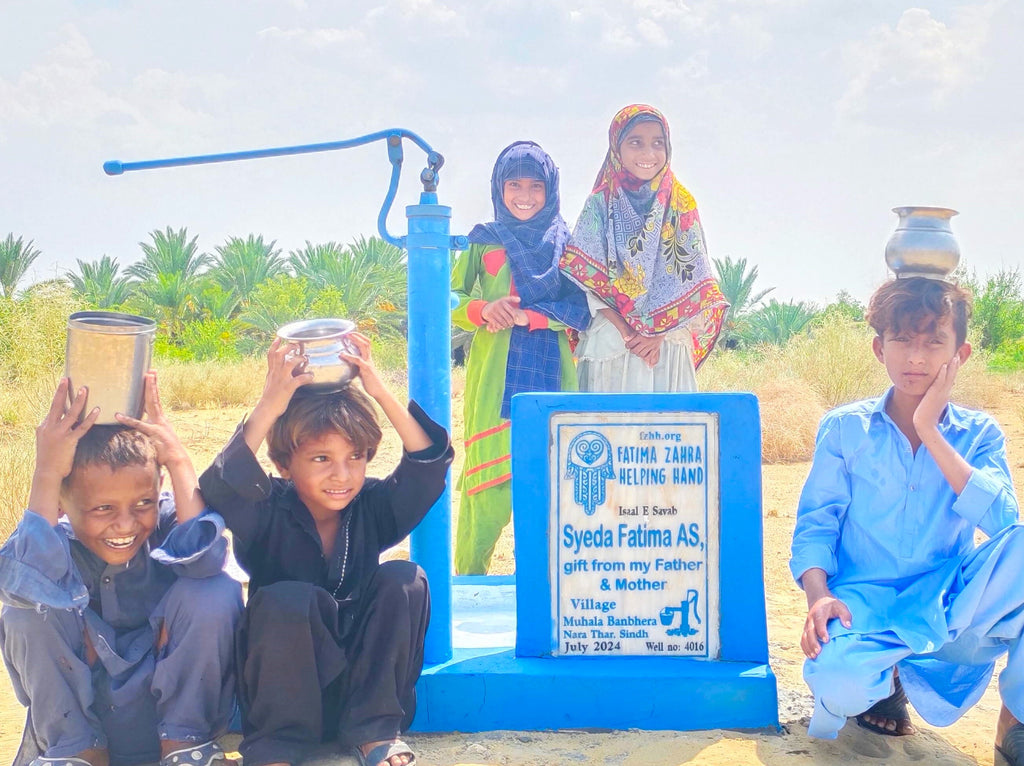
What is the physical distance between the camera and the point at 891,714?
2.84 metres

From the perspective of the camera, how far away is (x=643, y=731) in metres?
2.75

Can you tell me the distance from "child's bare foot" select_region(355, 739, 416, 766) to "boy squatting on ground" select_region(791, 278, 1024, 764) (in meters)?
1.08

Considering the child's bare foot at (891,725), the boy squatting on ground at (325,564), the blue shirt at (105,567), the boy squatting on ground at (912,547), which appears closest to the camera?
the blue shirt at (105,567)

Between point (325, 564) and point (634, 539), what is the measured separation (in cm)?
89

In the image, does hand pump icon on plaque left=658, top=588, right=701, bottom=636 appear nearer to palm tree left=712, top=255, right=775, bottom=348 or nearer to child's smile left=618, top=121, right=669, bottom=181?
child's smile left=618, top=121, right=669, bottom=181

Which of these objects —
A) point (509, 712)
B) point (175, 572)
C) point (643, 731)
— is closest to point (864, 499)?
point (643, 731)

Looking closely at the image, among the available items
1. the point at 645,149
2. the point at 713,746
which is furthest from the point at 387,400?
the point at 645,149

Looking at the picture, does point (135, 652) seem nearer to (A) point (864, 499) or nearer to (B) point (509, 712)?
(B) point (509, 712)

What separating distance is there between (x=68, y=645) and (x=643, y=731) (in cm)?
153

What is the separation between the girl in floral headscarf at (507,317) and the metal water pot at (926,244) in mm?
1492

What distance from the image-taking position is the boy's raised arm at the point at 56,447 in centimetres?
241

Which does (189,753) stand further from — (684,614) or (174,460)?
(684,614)

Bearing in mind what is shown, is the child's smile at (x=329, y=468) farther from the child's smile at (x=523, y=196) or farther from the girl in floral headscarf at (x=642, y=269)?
the child's smile at (x=523, y=196)

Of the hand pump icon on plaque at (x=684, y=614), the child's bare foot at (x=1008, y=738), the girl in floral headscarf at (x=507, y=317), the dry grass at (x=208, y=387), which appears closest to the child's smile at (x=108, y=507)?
the hand pump icon on plaque at (x=684, y=614)
